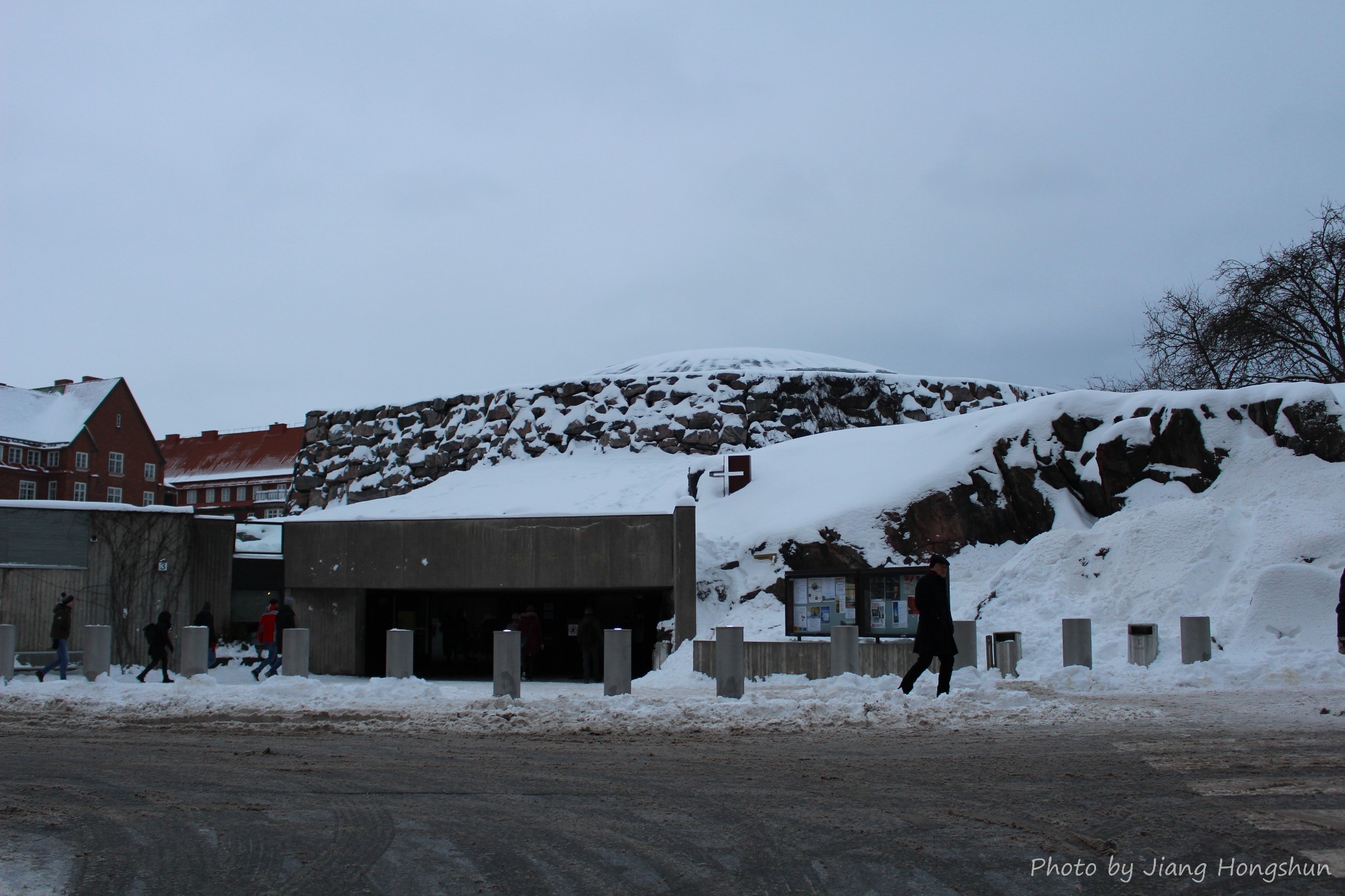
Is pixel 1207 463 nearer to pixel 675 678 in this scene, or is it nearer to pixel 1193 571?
pixel 1193 571

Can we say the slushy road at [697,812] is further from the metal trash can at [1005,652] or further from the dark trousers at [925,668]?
the metal trash can at [1005,652]

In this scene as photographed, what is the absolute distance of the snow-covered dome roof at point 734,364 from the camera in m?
33.7

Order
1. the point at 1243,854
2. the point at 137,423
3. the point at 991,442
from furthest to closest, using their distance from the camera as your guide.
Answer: the point at 137,423
the point at 991,442
the point at 1243,854

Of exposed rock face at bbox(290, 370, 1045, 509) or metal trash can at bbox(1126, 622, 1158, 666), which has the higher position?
exposed rock face at bbox(290, 370, 1045, 509)

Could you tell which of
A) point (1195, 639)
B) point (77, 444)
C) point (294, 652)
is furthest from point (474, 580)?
point (77, 444)

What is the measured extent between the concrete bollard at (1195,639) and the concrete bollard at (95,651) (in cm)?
1529

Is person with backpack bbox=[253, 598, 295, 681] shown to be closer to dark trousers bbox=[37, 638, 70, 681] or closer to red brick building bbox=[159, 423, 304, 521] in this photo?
dark trousers bbox=[37, 638, 70, 681]

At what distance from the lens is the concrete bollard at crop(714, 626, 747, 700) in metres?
12.7

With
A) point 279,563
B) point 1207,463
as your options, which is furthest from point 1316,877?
point 279,563

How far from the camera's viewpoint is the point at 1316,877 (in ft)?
16.0

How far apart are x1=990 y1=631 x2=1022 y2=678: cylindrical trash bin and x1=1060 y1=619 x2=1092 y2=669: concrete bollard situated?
580 mm

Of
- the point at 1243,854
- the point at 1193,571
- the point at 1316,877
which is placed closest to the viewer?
the point at 1316,877

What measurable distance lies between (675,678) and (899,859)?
38.2ft

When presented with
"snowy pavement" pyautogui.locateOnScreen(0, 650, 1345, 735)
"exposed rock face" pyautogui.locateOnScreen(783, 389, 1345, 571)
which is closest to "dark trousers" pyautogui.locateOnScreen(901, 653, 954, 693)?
"snowy pavement" pyautogui.locateOnScreen(0, 650, 1345, 735)
